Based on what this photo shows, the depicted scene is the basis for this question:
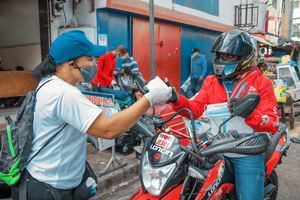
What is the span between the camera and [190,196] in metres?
2.31

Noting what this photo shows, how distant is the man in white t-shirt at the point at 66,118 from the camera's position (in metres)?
1.84

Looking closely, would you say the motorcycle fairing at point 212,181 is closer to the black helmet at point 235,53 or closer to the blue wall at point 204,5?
the black helmet at point 235,53

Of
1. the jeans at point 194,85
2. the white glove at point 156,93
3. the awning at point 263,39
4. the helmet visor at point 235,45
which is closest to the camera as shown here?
the white glove at point 156,93

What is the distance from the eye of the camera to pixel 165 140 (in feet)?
7.43

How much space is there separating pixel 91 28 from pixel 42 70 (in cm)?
613

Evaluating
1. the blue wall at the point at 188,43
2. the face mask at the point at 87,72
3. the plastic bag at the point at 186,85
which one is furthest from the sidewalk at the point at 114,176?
the blue wall at the point at 188,43

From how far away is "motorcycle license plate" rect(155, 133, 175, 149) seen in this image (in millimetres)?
2226

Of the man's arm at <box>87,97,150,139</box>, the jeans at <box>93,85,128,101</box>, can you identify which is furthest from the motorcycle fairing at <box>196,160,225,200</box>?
the jeans at <box>93,85,128,101</box>

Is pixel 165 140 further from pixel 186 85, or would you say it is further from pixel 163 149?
pixel 186 85

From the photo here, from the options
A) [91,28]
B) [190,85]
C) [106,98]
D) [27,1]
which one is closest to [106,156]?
[106,98]

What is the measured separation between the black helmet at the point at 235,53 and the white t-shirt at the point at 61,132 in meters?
Result: 1.45

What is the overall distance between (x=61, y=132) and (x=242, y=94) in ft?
5.37

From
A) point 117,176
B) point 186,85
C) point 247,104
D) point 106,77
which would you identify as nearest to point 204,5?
point 186,85

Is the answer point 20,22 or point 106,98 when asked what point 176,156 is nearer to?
point 106,98
